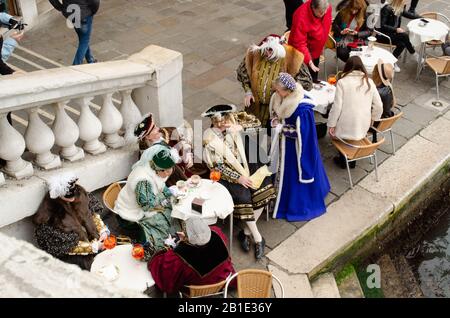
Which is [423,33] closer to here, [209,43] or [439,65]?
[439,65]

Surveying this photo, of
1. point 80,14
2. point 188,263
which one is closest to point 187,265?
point 188,263

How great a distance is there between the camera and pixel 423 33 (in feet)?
27.5

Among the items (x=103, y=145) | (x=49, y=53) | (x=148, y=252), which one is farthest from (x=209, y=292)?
(x=49, y=53)

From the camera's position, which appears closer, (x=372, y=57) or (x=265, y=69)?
(x=265, y=69)

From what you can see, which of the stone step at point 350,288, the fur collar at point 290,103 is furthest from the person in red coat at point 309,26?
the stone step at point 350,288

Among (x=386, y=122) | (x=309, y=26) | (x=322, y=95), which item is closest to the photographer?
(x=386, y=122)

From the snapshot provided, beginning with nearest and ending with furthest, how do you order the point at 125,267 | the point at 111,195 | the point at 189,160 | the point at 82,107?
the point at 125,267 < the point at 82,107 < the point at 111,195 < the point at 189,160

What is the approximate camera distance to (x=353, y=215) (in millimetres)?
5938

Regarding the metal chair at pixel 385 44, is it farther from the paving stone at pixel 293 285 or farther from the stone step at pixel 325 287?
the paving stone at pixel 293 285

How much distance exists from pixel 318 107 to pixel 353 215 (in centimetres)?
144

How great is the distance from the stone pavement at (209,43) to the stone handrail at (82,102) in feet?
5.67

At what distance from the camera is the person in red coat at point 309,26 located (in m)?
7.14

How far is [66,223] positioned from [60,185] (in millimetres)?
349

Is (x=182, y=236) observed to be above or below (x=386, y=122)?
above
